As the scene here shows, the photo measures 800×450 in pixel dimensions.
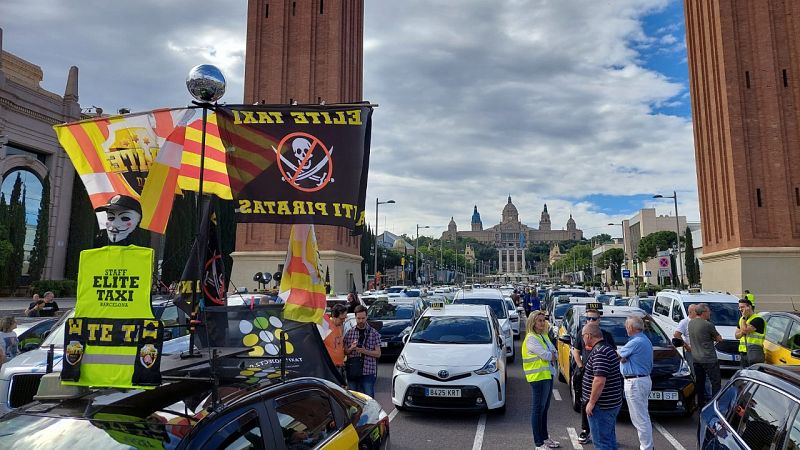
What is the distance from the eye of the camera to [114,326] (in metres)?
3.39

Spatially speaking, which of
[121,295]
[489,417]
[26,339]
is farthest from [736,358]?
[26,339]

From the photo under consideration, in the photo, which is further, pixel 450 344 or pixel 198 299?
pixel 450 344

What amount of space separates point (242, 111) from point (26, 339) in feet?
28.4

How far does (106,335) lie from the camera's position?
337 centimetres

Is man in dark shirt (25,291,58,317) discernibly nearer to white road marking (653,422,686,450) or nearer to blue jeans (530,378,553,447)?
blue jeans (530,378,553,447)

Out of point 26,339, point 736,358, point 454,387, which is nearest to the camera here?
point 454,387

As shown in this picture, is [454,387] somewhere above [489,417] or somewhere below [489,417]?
above

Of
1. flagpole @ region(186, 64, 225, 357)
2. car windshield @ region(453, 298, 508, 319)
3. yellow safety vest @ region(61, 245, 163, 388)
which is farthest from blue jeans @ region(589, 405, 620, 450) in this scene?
car windshield @ region(453, 298, 508, 319)

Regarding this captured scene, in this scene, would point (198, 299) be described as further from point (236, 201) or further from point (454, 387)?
point (454, 387)

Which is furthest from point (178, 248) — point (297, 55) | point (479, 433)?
point (297, 55)

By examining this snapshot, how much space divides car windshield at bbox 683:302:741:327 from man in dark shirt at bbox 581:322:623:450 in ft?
29.0

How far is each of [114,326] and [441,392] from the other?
5178 millimetres

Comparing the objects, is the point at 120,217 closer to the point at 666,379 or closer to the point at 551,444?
the point at 551,444

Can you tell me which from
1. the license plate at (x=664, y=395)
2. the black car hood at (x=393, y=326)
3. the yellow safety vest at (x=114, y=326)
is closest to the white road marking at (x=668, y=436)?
the license plate at (x=664, y=395)
